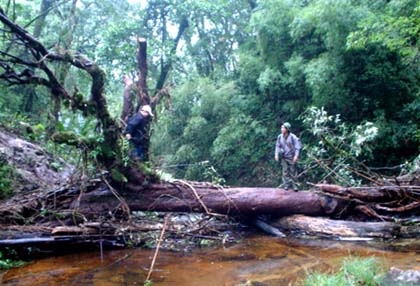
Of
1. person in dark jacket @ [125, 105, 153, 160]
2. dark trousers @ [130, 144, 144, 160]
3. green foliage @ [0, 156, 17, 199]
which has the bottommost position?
green foliage @ [0, 156, 17, 199]

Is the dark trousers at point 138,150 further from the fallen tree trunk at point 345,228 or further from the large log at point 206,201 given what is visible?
the fallen tree trunk at point 345,228

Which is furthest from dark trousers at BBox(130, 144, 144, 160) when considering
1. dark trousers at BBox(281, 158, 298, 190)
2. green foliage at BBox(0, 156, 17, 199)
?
dark trousers at BBox(281, 158, 298, 190)

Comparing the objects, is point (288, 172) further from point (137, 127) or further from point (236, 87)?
point (236, 87)

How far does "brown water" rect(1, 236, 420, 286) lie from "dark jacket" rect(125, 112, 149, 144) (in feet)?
6.74

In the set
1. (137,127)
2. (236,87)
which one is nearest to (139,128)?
(137,127)

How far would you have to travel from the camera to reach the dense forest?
295 inches

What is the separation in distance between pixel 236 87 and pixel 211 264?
11.0m

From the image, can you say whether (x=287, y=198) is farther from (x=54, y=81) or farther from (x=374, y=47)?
(x=374, y=47)

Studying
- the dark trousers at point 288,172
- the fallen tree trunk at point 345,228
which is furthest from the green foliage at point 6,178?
the dark trousers at point 288,172

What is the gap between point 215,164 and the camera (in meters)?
16.6

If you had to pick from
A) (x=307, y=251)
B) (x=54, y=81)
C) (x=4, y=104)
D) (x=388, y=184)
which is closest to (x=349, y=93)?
(x=388, y=184)

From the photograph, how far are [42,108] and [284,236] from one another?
36.1 feet

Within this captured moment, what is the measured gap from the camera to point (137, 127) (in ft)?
26.8

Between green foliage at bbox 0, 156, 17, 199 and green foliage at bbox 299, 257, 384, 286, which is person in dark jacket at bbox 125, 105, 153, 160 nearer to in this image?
green foliage at bbox 0, 156, 17, 199
